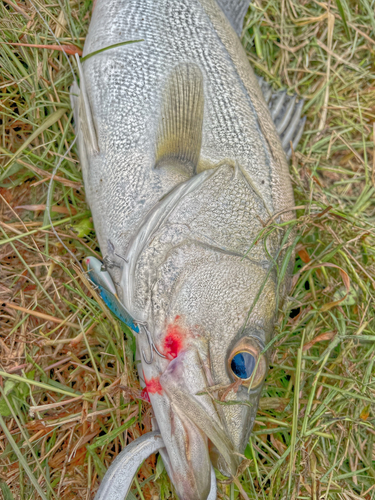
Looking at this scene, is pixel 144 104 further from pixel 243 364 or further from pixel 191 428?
pixel 191 428

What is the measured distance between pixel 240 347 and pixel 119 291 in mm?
670

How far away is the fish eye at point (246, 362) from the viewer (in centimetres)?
173

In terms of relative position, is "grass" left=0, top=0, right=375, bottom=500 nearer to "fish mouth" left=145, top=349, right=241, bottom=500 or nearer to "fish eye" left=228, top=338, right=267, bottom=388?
"fish eye" left=228, top=338, right=267, bottom=388

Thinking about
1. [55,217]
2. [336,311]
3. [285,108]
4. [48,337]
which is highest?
[285,108]

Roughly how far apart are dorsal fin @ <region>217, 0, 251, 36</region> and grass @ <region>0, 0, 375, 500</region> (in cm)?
93

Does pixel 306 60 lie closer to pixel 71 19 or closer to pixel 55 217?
pixel 71 19

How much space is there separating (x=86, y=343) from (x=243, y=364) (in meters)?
0.99

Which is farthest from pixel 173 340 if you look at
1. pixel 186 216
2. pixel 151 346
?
pixel 186 216

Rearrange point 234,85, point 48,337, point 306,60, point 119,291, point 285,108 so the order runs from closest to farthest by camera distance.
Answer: point 119,291 < point 234,85 < point 48,337 < point 285,108 < point 306,60

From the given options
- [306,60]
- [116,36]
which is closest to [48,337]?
[116,36]

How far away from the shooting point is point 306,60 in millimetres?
2928

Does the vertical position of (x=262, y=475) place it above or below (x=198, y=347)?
below

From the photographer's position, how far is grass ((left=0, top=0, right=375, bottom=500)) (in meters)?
2.24

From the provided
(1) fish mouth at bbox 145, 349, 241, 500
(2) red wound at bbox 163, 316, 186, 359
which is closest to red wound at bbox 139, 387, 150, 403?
(1) fish mouth at bbox 145, 349, 241, 500
